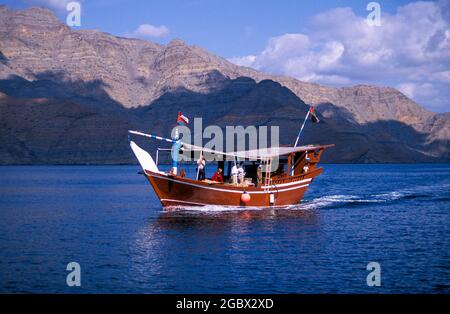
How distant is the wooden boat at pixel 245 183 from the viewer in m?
43.5

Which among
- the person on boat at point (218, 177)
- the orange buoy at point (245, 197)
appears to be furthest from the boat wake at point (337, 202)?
the person on boat at point (218, 177)

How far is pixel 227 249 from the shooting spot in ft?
103

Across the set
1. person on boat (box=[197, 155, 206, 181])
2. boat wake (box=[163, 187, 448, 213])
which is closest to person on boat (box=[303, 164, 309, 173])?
boat wake (box=[163, 187, 448, 213])

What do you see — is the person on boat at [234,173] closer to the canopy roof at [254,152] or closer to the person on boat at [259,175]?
the canopy roof at [254,152]

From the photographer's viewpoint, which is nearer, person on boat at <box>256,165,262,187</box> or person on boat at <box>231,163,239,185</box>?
person on boat at <box>231,163,239,185</box>

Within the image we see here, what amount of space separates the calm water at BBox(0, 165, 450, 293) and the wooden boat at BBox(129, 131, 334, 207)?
1.02 metres

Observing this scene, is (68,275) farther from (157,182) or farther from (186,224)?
(157,182)

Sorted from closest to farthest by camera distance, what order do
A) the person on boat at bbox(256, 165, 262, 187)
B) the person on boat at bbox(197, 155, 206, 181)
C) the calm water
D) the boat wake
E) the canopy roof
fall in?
the calm water < the canopy roof < the person on boat at bbox(197, 155, 206, 181) < the boat wake < the person on boat at bbox(256, 165, 262, 187)

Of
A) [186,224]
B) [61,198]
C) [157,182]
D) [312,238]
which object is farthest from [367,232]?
[61,198]

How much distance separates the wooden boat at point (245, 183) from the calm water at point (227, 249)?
3.35ft

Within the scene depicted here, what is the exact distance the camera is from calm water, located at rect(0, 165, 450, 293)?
80.7 feet

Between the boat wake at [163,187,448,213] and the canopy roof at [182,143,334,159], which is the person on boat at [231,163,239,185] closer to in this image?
the canopy roof at [182,143,334,159]

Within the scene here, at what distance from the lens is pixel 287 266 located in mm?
27500
